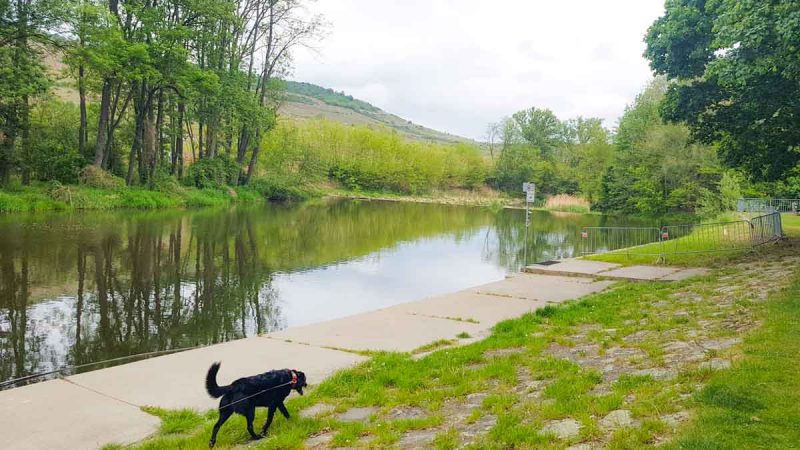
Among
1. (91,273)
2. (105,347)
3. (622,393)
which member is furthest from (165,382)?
(91,273)

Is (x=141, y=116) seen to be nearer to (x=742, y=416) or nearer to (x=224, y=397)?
(x=224, y=397)

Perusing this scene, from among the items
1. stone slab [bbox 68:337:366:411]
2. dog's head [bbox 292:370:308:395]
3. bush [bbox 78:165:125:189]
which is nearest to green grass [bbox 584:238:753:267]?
stone slab [bbox 68:337:366:411]

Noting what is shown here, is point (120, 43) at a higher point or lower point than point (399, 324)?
higher

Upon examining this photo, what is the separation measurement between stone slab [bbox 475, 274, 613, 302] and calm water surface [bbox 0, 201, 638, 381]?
1879mm

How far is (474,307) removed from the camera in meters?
10.8

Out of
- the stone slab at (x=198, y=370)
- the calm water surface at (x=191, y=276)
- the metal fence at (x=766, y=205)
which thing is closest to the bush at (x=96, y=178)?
the calm water surface at (x=191, y=276)

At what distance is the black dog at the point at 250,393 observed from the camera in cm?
440

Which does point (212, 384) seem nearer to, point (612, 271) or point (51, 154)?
point (612, 271)

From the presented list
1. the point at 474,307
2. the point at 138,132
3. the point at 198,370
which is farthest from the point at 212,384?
the point at 138,132

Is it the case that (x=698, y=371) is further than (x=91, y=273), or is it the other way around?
(x=91, y=273)

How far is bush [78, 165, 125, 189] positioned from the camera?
103 feet

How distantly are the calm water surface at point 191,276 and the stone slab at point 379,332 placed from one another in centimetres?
134

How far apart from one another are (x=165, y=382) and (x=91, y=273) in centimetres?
864

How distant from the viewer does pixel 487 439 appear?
4.21 metres
